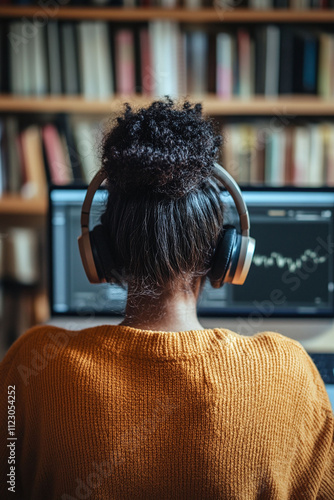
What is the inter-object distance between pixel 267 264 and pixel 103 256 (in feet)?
1.54

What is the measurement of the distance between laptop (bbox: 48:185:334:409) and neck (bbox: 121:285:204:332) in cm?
34

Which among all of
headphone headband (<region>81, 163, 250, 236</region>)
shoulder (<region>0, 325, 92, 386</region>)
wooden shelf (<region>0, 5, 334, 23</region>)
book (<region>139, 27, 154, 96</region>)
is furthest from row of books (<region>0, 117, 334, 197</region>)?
shoulder (<region>0, 325, 92, 386</region>)

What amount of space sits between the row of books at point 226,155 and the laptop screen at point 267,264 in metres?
0.55

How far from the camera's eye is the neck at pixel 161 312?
0.62 m

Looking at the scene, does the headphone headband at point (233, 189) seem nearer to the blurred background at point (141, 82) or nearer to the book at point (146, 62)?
the blurred background at point (141, 82)

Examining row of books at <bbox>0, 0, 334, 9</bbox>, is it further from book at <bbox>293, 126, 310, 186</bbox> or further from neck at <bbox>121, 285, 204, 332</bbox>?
neck at <bbox>121, 285, 204, 332</bbox>

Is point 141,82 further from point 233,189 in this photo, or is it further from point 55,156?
point 233,189

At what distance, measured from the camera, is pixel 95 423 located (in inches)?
21.4

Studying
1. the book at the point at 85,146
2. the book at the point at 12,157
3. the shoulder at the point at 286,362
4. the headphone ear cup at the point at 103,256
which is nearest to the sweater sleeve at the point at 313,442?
the shoulder at the point at 286,362

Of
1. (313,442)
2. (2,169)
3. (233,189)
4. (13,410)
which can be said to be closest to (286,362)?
(313,442)

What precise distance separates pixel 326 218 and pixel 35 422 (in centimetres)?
72

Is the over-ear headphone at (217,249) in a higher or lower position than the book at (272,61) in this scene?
lower

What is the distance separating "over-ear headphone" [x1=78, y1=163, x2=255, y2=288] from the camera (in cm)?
64

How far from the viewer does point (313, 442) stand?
0.61 meters
